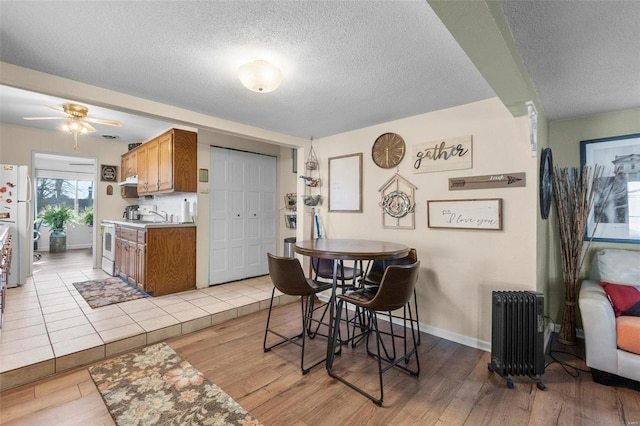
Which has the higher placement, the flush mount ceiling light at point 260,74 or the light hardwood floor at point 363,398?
the flush mount ceiling light at point 260,74

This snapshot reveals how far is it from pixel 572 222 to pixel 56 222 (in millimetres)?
10179

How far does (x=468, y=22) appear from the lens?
4.17 feet

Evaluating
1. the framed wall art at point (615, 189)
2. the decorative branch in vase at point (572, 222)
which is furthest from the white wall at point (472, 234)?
the framed wall art at point (615, 189)

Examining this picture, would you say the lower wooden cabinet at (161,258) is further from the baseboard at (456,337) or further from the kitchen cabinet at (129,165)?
the baseboard at (456,337)

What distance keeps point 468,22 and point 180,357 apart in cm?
303

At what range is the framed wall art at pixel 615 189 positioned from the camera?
2645 mm

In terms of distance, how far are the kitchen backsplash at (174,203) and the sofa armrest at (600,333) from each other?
437 centimetres

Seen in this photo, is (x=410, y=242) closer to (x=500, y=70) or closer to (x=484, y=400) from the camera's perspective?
(x=484, y=400)

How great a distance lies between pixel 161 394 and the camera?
1.91m

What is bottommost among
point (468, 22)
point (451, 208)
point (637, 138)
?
point (451, 208)

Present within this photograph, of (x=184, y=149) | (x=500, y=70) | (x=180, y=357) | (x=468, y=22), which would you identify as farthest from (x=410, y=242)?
(x=184, y=149)

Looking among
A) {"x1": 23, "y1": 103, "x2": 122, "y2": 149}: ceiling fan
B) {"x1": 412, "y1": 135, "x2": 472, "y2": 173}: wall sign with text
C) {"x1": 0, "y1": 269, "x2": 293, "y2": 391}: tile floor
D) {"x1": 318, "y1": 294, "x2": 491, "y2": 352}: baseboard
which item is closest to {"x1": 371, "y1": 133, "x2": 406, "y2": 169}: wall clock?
{"x1": 412, "y1": 135, "x2": 472, "y2": 173}: wall sign with text

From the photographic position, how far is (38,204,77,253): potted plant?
7.08 metres

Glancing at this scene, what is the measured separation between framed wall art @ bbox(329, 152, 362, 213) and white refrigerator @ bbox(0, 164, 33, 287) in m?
4.50
